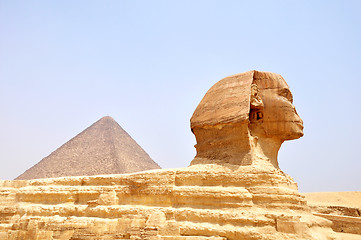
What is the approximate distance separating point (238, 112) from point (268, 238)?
2.92m

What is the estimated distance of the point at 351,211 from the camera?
693 inches

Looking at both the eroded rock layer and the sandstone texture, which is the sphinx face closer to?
the eroded rock layer

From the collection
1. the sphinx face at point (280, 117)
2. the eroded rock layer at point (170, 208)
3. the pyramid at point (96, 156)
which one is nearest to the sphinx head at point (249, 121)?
the sphinx face at point (280, 117)

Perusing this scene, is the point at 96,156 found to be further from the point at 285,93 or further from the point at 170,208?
the point at 285,93

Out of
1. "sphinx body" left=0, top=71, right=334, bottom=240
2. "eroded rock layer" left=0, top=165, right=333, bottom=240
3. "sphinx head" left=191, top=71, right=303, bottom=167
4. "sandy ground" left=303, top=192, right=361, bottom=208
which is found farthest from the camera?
"sandy ground" left=303, top=192, right=361, bottom=208

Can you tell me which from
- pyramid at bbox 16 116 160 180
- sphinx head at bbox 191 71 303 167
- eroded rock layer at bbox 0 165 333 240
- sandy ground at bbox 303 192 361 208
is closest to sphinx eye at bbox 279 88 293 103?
sphinx head at bbox 191 71 303 167

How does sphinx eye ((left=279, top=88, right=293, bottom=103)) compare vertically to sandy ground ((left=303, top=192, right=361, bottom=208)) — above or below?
above

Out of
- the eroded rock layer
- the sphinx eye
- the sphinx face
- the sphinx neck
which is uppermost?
the sphinx eye

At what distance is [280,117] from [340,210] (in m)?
13.0

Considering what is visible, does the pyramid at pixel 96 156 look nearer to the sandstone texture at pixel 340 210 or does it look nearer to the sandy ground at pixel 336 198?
the sandstone texture at pixel 340 210

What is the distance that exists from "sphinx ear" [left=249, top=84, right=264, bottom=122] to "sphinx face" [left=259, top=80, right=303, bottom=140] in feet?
0.35

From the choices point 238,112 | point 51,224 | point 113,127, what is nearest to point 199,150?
point 238,112

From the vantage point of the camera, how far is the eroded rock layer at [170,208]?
6.36 metres

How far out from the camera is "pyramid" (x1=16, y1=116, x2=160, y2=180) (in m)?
20.9
